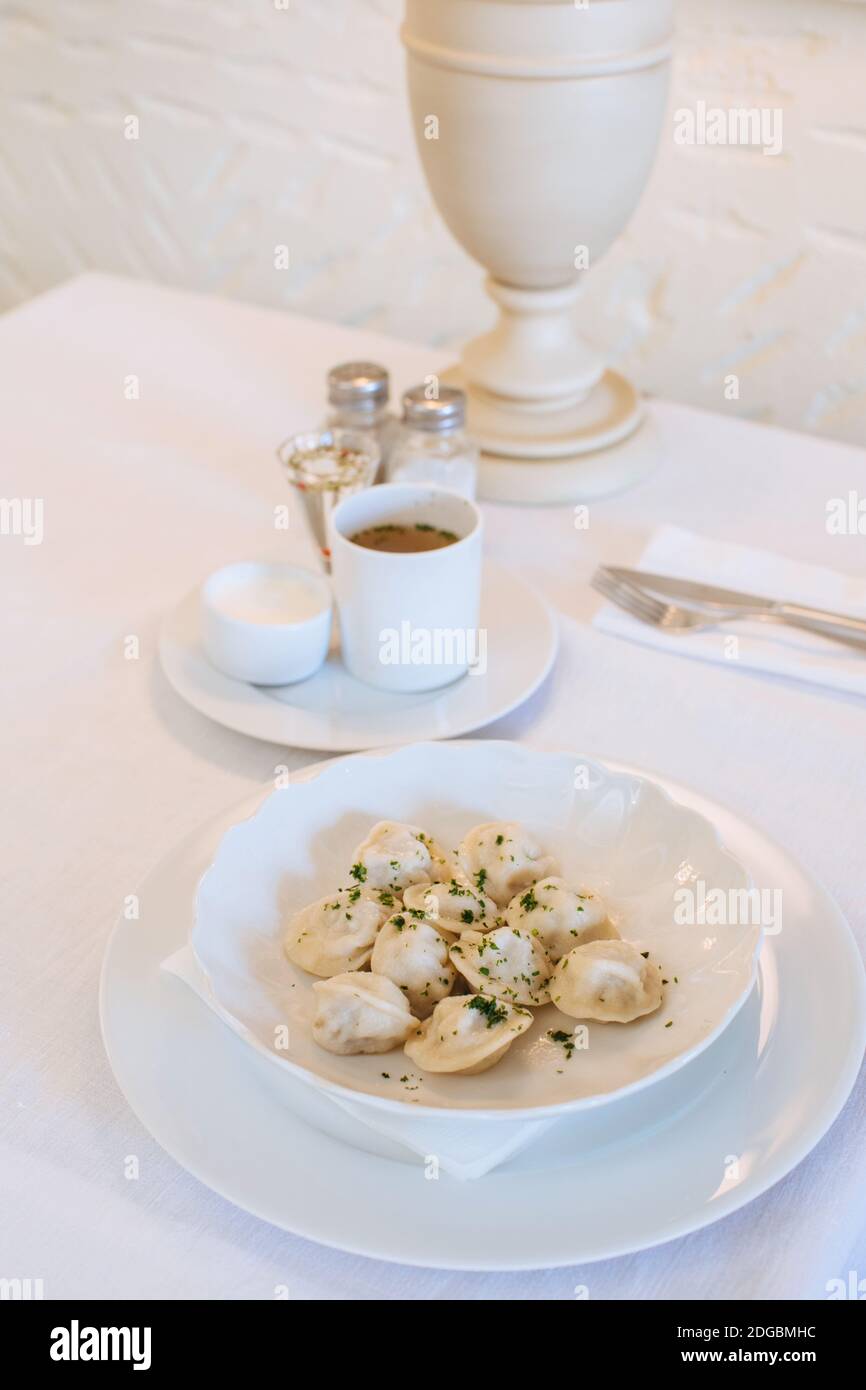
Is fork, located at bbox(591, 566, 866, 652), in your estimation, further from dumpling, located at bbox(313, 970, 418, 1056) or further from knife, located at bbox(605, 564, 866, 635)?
dumpling, located at bbox(313, 970, 418, 1056)

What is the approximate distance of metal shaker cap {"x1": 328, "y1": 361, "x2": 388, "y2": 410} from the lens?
110 centimetres

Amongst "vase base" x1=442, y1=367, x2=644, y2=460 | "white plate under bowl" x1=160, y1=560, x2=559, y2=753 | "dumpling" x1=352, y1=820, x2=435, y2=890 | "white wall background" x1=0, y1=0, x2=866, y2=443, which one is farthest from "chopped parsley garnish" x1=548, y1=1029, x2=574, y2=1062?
"white wall background" x1=0, y1=0, x2=866, y2=443

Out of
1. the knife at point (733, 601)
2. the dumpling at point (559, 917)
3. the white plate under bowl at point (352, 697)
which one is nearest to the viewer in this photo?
the dumpling at point (559, 917)

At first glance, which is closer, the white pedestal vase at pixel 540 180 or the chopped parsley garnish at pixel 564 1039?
the chopped parsley garnish at pixel 564 1039

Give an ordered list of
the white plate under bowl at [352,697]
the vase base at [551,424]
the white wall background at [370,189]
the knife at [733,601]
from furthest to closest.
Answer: the white wall background at [370,189] → the vase base at [551,424] → the knife at [733,601] → the white plate under bowl at [352,697]

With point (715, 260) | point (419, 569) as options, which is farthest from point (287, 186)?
point (419, 569)

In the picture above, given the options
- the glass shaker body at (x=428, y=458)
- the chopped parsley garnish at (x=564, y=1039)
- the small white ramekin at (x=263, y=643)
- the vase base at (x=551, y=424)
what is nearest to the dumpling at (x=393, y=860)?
the chopped parsley garnish at (x=564, y=1039)

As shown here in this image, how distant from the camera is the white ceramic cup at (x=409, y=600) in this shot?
837 millimetres

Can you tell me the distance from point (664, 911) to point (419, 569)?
284mm

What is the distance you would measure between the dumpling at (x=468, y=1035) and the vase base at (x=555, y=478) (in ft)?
2.04

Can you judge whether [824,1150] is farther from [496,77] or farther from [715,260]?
[715,260]

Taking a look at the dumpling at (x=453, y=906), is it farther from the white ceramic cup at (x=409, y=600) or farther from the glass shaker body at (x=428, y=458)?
the glass shaker body at (x=428, y=458)

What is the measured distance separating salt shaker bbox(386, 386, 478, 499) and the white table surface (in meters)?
0.07

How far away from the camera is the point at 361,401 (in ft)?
3.61
